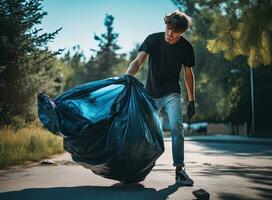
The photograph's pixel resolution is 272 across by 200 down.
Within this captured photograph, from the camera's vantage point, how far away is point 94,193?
16.1 feet

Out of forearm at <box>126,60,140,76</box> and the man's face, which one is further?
forearm at <box>126,60,140,76</box>

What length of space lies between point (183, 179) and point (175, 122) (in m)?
0.67

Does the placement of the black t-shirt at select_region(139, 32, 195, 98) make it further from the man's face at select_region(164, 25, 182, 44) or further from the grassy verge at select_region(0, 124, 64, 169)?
the grassy verge at select_region(0, 124, 64, 169)

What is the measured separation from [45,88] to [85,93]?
11783 mm

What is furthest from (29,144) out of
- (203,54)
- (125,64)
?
(125,64)

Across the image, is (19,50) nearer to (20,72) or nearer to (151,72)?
(20,72)

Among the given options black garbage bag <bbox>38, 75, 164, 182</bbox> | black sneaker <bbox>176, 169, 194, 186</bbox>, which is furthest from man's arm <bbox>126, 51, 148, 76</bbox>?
black sneaker <bbox>176, 169, 194, 186</bbox>

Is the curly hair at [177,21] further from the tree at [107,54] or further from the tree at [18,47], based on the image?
the tree at [107,54]

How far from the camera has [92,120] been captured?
17.4 feet

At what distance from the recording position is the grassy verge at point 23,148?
28.8ft

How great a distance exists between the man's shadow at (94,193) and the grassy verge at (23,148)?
10.2 feet

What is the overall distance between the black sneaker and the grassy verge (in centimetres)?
337

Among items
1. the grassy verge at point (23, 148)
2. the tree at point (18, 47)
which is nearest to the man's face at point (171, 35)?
the grassy verge at point (23, 148)

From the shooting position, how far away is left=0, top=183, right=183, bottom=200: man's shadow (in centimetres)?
464
